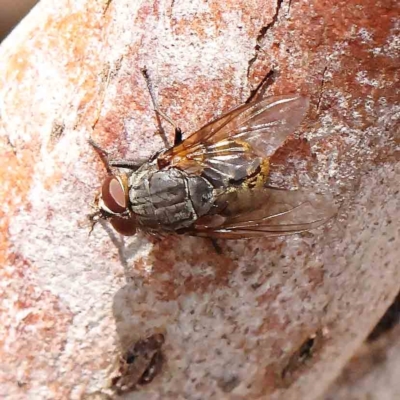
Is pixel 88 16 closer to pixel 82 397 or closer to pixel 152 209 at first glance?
pixel 152 209

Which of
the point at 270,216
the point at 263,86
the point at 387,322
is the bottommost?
the point at 387,322

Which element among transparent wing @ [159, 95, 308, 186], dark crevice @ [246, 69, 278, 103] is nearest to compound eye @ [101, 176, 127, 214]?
transparent wing @ [159, 95, 308, 186]

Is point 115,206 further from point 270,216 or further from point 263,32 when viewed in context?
point 263,32

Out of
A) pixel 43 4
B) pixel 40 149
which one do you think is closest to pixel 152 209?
pixel 40 149

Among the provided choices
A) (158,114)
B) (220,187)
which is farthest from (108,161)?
(220,187)

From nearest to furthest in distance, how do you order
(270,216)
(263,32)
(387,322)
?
(263,32) → (270,216) → (387,322)

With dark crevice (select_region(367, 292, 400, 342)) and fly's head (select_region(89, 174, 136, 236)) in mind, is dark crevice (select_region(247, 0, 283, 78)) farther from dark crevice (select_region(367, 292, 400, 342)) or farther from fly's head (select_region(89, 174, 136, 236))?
dark crevice (select_region(367, 292, 400, 342))

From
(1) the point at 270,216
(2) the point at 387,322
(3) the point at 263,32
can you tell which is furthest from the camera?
(2) the point at 387,322

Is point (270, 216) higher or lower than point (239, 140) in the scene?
lower
